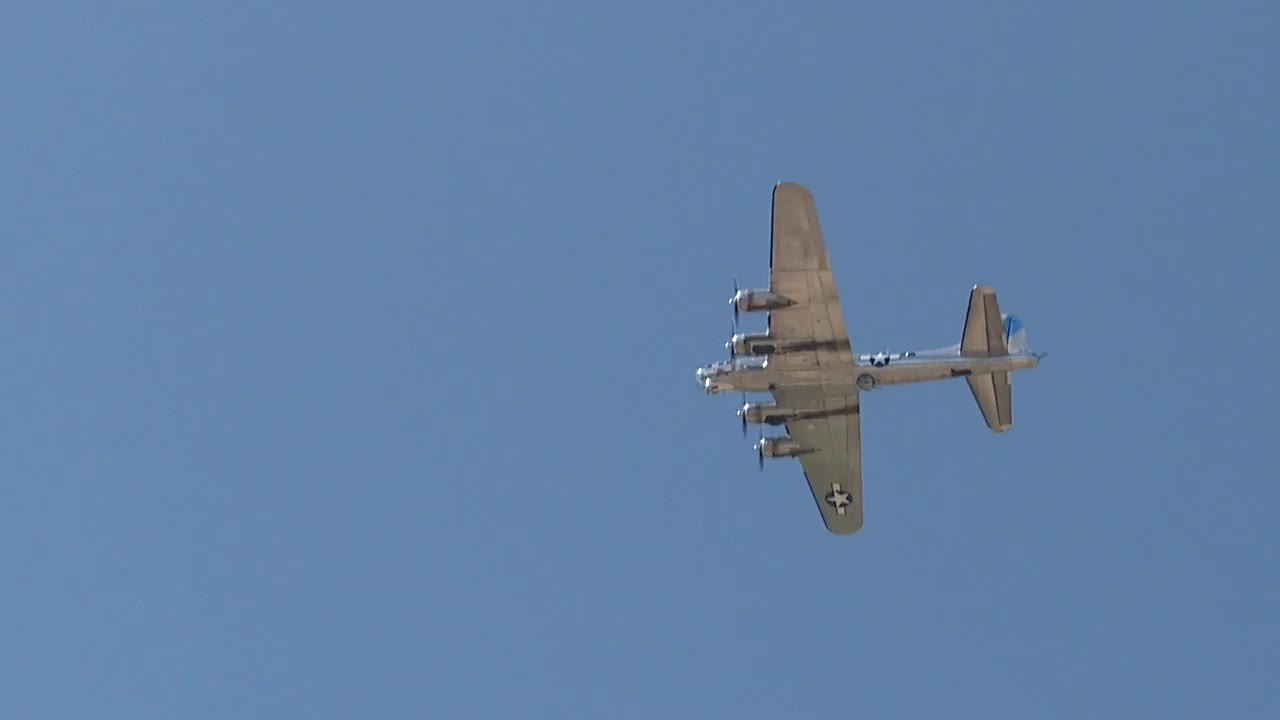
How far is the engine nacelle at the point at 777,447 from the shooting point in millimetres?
72500

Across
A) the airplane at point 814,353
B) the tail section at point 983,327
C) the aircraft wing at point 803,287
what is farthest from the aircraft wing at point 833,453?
the tail section at point 983,327

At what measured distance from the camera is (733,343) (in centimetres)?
6838

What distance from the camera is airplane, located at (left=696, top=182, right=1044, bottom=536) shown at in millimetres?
66375

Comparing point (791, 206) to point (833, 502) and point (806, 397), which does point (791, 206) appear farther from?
point (833, 502)

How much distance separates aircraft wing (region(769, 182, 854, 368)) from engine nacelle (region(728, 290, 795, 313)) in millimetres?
222

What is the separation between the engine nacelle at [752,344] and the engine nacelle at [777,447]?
5298 mm

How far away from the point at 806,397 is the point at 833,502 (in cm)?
541

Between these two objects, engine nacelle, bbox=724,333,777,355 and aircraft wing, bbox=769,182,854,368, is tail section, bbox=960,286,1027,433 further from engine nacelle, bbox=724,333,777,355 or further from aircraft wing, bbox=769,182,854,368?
engine nacelle, bbox=724,333,777,355

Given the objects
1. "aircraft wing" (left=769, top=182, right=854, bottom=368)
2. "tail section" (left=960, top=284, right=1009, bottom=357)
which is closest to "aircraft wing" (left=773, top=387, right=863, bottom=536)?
"aircraft wing" (left=769, top=182, right=854, bottom=368)

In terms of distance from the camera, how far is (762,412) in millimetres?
71375

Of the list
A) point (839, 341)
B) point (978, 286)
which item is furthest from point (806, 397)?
point (978, 286)

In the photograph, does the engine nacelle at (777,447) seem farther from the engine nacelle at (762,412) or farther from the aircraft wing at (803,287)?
the aircraft wing at (803,287)

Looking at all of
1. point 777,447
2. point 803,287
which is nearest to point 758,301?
point 803,287

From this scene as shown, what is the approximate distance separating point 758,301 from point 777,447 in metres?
7.68
